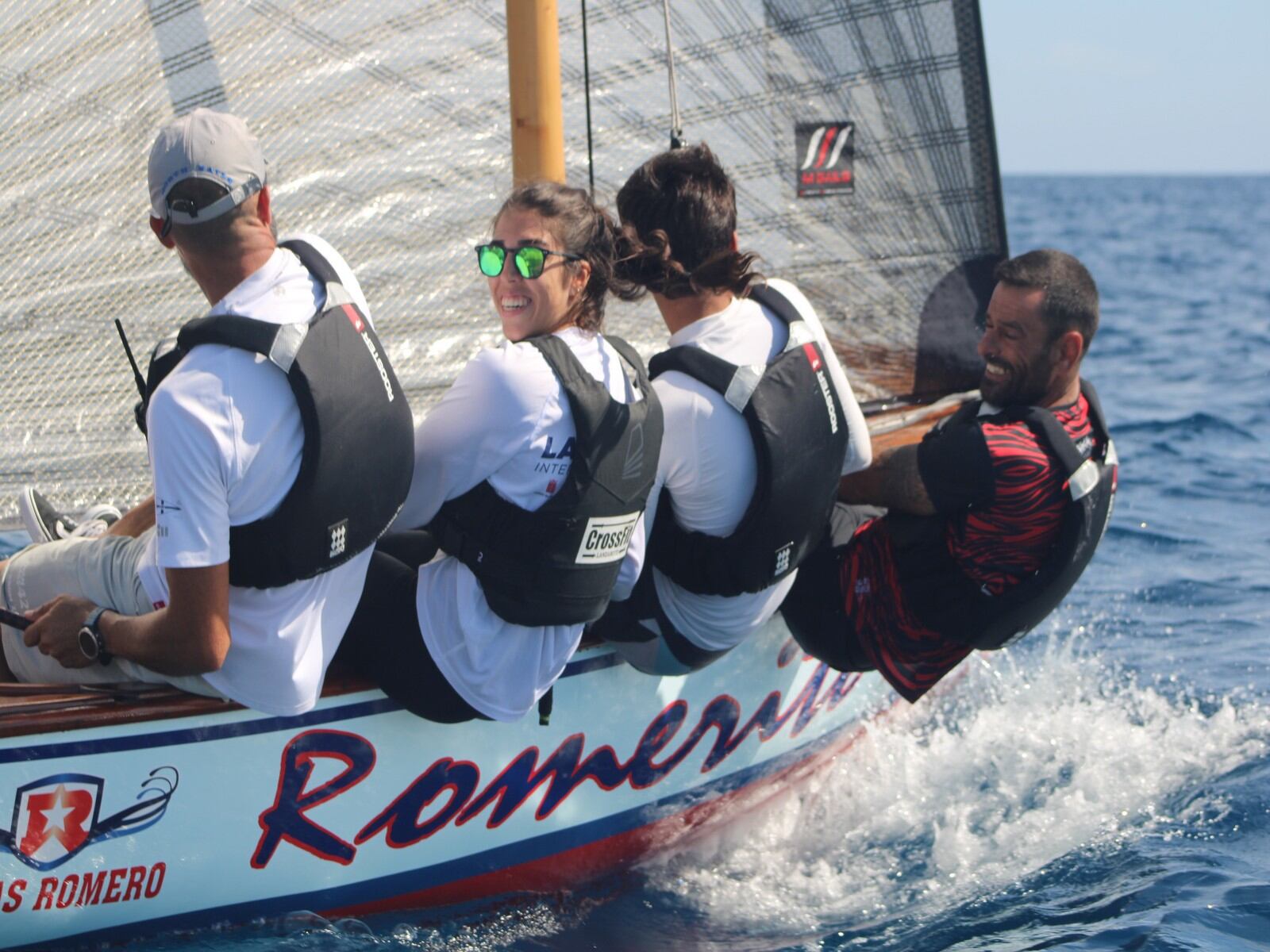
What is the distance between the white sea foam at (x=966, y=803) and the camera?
3236 millimetres

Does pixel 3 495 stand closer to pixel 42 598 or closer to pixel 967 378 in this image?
pixel 42 598

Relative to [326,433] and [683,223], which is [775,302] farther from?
[326,433]

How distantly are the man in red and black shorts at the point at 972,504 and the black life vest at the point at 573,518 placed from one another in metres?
0.72

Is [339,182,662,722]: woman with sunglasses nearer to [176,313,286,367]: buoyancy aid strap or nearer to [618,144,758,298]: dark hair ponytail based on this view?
[618,144,758,298]: dark hair ponytail

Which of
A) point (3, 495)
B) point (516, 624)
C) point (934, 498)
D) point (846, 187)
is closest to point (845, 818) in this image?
point (934, 498)

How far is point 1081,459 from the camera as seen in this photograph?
2912 millimetres

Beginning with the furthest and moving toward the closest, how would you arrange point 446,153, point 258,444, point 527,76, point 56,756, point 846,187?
point 846,187 < point 446,153 < point 527,76 < point 56,756 < point 258,444

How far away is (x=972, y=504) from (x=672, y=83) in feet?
4.89

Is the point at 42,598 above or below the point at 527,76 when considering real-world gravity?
below

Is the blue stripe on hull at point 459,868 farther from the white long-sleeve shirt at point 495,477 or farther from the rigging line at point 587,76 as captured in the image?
the rigging line at point 587,76

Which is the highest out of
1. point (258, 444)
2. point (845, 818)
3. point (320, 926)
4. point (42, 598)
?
point (258, 444)

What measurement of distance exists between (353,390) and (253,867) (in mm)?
974

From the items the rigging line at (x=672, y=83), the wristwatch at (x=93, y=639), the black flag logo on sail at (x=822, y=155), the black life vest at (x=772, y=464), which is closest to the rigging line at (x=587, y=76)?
the rigging line at (x=672, y=83)

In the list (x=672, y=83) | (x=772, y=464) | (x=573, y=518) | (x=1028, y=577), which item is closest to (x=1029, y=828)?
(x=1028, y=577)
